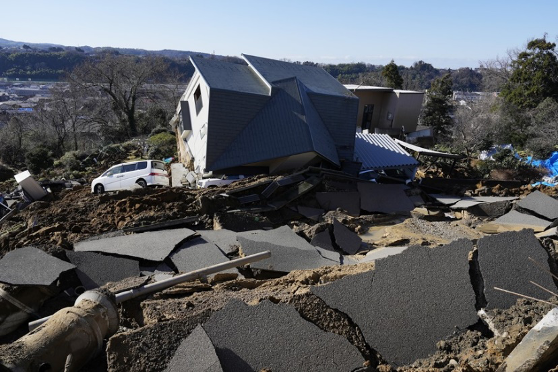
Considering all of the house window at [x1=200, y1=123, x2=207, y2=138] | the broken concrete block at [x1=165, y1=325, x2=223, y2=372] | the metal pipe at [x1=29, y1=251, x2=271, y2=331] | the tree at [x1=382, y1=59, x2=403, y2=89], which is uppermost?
the tree at [x1=382, y1=59, x2=403, y2=89]

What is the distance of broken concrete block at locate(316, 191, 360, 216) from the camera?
11656mm

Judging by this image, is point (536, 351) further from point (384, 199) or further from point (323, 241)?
point (384, 199)

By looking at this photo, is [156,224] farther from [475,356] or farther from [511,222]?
[511,222]

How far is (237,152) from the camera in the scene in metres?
14.1

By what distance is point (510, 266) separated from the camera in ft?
17.5

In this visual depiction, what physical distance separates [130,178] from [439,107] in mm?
25890

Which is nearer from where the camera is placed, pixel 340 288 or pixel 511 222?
pixel 340 288

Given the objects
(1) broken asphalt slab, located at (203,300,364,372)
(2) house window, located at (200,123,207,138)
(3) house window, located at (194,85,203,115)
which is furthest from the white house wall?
(1) broken asphalt slab, located at (203,300,364,372)

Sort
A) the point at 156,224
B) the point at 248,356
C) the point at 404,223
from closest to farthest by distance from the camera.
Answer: the point at 248,356, the point at 156,224, the point at 404,223

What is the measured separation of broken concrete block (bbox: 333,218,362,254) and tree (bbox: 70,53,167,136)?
28.4 meters

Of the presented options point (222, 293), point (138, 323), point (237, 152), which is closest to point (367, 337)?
point (222, 293)

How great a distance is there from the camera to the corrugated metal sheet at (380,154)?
16.1m

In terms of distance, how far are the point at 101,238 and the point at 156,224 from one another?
47.3 inches

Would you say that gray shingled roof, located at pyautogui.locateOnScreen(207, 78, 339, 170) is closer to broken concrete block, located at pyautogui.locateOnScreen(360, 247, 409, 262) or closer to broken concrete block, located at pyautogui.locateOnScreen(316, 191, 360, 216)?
broken concrete block, located at pyautogui.locateOnScreen(316, 191, 360, 216)
